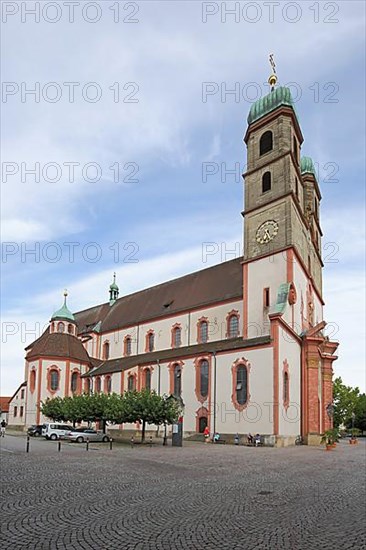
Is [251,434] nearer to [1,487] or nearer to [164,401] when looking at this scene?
[164,401]

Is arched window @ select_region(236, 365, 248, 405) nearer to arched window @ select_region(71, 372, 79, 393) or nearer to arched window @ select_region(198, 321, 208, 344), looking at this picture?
arched window @ select_region(198, 321, 208, 344)

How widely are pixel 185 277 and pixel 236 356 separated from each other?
17.7 meters

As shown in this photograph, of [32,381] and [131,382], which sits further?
[32,381]

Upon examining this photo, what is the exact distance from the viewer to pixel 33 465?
20.1 metres

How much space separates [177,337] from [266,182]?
55.4ft

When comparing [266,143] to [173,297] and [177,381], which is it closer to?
[173,297]

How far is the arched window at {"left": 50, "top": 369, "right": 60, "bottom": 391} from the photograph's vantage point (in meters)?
56.8

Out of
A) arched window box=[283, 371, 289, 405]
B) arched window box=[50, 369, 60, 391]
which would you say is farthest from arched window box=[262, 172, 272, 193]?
arched window box=[50, 369, 60, 391]

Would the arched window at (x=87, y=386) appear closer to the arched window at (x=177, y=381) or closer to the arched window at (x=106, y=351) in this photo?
the arched window at (x=106, y=351)

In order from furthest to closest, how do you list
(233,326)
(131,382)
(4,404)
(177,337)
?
(4,404) → (177,337) → (131,382) → (233,326)

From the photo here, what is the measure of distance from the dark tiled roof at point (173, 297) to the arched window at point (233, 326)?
72.1 inches

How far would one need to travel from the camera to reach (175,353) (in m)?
48.2

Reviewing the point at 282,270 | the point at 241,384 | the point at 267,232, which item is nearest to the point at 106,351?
the point at 241,384

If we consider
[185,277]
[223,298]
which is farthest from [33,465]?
[185,277]
